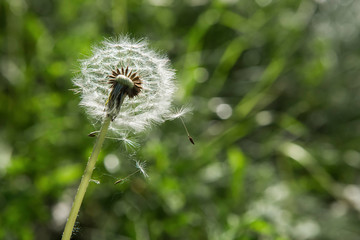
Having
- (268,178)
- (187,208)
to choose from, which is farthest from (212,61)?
(187,208)

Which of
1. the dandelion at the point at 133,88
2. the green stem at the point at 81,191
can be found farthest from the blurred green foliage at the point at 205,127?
the green stem at the point at 81,191

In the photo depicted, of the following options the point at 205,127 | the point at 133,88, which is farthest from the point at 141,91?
the point at 205,127

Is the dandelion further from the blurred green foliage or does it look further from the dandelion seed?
the blurred green foliage

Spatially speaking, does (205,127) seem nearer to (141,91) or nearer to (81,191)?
(141,91)

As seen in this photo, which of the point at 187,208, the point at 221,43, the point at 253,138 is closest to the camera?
the point at 187,208

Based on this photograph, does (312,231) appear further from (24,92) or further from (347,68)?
(24,92)

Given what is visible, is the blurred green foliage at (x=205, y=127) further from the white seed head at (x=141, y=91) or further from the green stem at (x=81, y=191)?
the green stem at (x=81, y=191)
